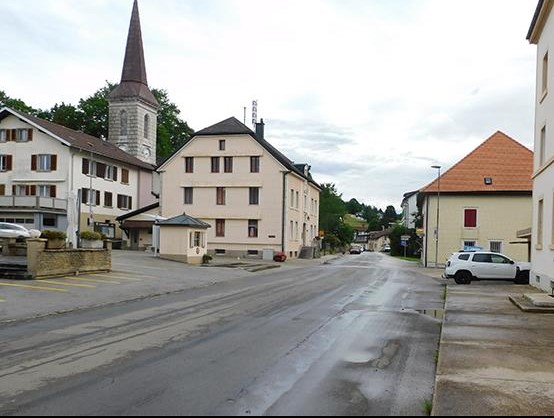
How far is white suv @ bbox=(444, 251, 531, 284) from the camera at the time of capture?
26.4 m

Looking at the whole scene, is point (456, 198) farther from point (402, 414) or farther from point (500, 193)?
point (402, 414)

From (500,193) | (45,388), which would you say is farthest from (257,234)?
(45,388)

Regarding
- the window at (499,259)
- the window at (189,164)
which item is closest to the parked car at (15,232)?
the window at (189,164)

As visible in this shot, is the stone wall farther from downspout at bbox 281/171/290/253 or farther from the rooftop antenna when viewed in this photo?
the rooftop antenna

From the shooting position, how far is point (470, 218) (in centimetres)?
4619

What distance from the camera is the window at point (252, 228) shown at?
50.9 meters

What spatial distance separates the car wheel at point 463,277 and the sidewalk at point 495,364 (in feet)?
39.4

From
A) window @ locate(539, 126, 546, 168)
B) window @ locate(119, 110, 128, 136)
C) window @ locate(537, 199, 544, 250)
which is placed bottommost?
window @ locate(537, 199, 544, 250)

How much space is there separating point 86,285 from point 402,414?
16321 mm

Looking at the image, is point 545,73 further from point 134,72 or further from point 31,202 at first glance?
point 134,72

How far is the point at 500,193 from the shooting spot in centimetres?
4538

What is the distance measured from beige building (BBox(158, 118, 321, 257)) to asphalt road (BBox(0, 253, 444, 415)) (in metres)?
34.6

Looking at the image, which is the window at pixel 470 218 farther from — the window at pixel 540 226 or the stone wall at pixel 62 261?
the stone wall at pixel 62 261

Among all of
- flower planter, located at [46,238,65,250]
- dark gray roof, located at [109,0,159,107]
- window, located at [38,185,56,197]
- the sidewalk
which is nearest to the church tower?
dark gray roof, located at [109,0,159,107]
